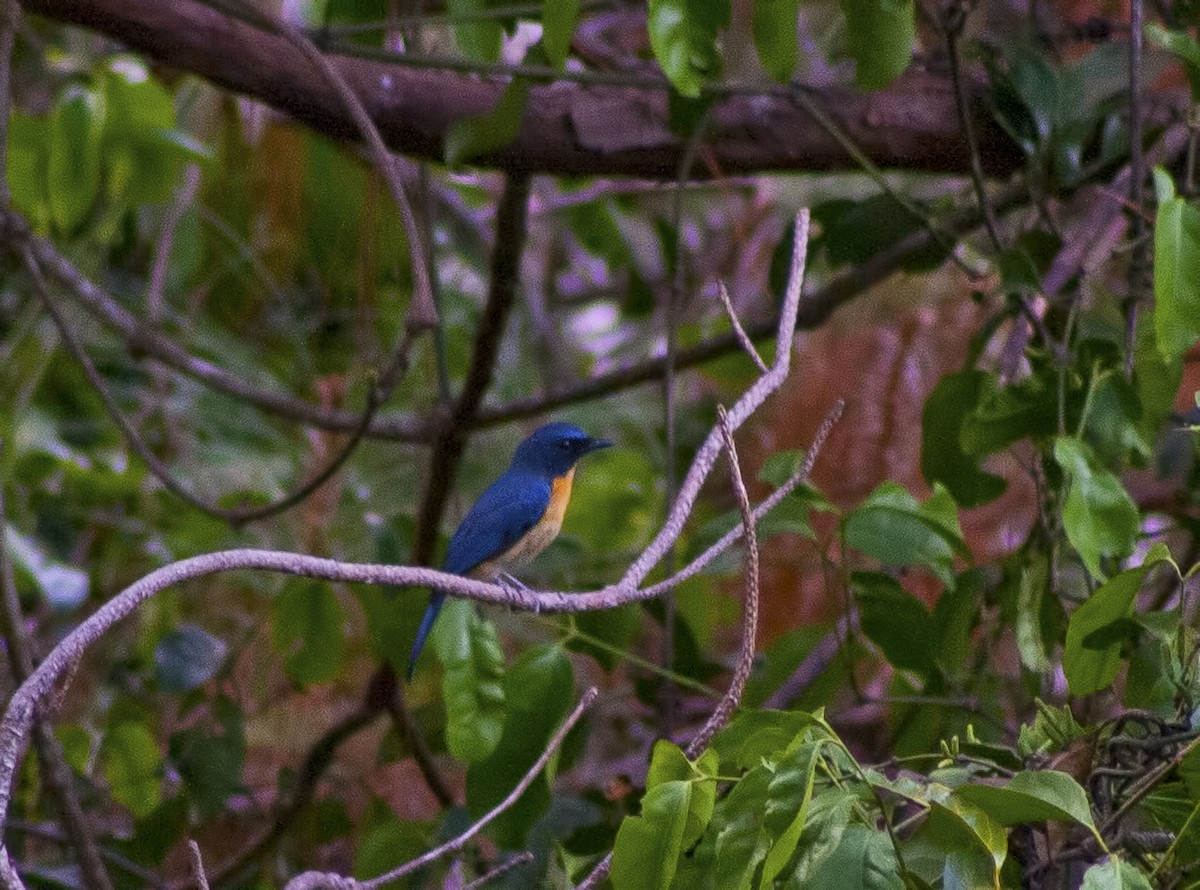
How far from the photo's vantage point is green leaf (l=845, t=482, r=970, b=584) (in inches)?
80.8

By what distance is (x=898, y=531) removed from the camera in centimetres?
207

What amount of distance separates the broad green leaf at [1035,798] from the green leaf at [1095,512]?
0.72m

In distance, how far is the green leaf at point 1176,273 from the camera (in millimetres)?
1917

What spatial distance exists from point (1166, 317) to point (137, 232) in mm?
3343

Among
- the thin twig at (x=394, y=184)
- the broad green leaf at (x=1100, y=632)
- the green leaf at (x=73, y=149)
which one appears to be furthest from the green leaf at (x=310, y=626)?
the broad green leaf at (x=1100, y=632)

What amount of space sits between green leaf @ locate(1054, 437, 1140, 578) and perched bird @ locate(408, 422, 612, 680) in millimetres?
1200

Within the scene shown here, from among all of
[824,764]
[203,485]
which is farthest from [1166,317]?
[203,485]

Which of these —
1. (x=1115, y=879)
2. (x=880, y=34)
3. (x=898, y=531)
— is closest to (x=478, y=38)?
(x=880, y=34)

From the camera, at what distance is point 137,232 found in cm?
450

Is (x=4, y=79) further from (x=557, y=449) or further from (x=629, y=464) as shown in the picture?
(x=629, y=464)

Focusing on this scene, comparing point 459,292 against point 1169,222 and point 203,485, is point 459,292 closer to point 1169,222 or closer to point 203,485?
point 203,485

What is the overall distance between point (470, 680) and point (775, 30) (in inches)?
39.3

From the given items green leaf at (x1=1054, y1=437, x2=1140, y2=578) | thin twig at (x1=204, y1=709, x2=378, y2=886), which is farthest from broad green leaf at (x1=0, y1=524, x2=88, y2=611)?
green leaf at (x1=1054, y1=437, x2=1140, y2=578)

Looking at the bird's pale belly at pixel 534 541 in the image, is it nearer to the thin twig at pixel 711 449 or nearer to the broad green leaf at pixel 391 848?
the broad green leaf at pixel 391 848
